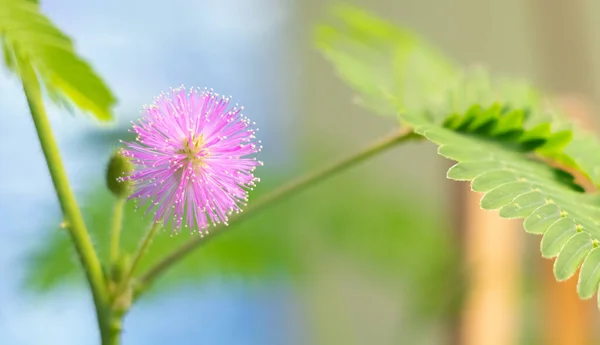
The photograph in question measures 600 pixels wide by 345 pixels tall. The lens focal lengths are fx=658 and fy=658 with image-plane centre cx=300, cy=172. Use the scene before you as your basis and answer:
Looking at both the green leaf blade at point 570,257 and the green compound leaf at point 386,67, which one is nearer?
the green leaf blade at point 570,257

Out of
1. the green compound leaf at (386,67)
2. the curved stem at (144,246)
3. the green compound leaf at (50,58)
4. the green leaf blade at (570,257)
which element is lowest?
the green leaf blade at (570,257)

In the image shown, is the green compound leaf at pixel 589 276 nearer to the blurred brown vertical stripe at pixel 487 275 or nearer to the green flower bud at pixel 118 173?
the green flower bud at pixel 118 173

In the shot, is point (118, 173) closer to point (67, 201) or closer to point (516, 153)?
point (67, 201)

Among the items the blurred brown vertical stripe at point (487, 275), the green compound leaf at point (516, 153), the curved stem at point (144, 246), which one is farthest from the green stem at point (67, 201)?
the blurred brown vertical stripe at point (487, 275)

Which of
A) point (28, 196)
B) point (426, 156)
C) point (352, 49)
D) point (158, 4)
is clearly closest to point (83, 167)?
point (28, 196)

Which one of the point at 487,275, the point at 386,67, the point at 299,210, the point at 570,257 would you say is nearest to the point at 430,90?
the point at 386,67

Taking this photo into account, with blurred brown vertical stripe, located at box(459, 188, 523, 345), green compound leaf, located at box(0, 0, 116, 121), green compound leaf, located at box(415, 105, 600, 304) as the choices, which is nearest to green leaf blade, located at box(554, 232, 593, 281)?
green compound leaf, located at box(415, 105, 600, 304)

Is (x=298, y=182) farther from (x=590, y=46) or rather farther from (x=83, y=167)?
(x=590, y=46)
